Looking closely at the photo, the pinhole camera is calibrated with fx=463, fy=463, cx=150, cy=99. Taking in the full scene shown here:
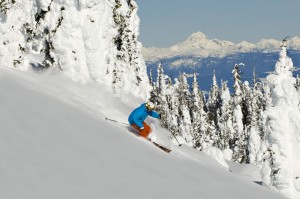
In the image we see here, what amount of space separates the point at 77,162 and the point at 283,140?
18729 millimetres

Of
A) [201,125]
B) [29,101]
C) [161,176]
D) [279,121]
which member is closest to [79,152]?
[161,176]

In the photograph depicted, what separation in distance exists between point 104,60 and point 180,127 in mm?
48447

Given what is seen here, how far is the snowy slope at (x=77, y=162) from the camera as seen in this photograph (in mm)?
6121

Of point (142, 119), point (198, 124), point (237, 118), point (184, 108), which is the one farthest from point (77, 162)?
point (237, 118)

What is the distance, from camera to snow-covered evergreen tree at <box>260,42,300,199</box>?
24.4 m

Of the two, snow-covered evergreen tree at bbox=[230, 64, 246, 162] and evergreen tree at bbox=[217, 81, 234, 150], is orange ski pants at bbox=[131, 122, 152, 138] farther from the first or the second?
evergreen tree at bbox=[217, 81, 234, 150]

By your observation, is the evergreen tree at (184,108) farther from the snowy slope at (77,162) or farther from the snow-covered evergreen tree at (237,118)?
the snowy slope at (77,162)

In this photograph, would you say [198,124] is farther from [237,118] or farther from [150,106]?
[150,106]

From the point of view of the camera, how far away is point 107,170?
8031 mm

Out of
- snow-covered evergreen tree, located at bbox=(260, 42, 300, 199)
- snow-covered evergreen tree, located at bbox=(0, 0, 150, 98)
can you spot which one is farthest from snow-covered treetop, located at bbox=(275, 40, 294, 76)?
snow-covered evergreen tree, located at bbox=(0, 0, 150, 98)

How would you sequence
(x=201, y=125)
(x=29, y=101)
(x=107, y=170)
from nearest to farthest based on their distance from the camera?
(x=107, y=170) < (x=29, y=101) < (x=201, y=125)

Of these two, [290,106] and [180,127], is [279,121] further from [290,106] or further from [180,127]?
[180,127]

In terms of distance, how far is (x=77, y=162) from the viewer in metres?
7.66

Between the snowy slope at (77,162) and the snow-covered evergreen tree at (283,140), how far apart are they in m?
12.3
